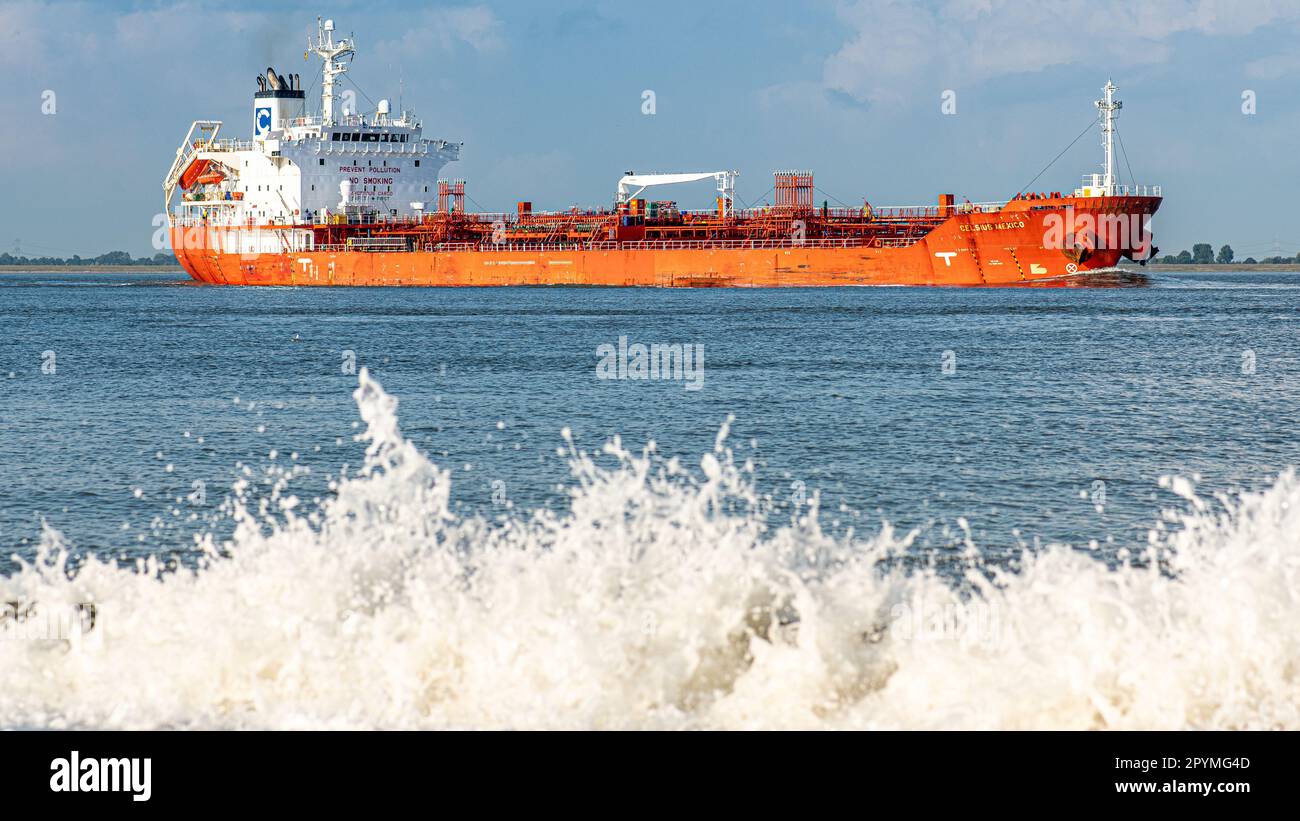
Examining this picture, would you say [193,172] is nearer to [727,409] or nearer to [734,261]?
[734,261]

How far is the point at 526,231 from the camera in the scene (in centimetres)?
8250

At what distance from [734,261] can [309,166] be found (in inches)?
1143

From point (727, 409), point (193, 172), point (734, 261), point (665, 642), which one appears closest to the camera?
point (665, 642)

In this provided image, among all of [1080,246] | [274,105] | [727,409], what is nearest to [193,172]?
[274,105]

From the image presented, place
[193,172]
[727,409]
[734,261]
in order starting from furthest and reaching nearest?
[193,172], [734,261], [727,409]

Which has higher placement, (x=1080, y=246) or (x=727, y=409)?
(x=1080, y=246)

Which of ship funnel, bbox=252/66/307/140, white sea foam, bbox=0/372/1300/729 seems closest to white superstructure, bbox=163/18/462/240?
ship funnel, bbox=252/66/307/140

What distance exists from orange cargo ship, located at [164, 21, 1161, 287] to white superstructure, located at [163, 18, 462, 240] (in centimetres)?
10

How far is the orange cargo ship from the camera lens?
6656 centimetres

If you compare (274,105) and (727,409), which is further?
(274,105)

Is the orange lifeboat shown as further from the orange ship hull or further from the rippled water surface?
the rippled water surface

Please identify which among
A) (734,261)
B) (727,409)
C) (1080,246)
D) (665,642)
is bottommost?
(665,642)
